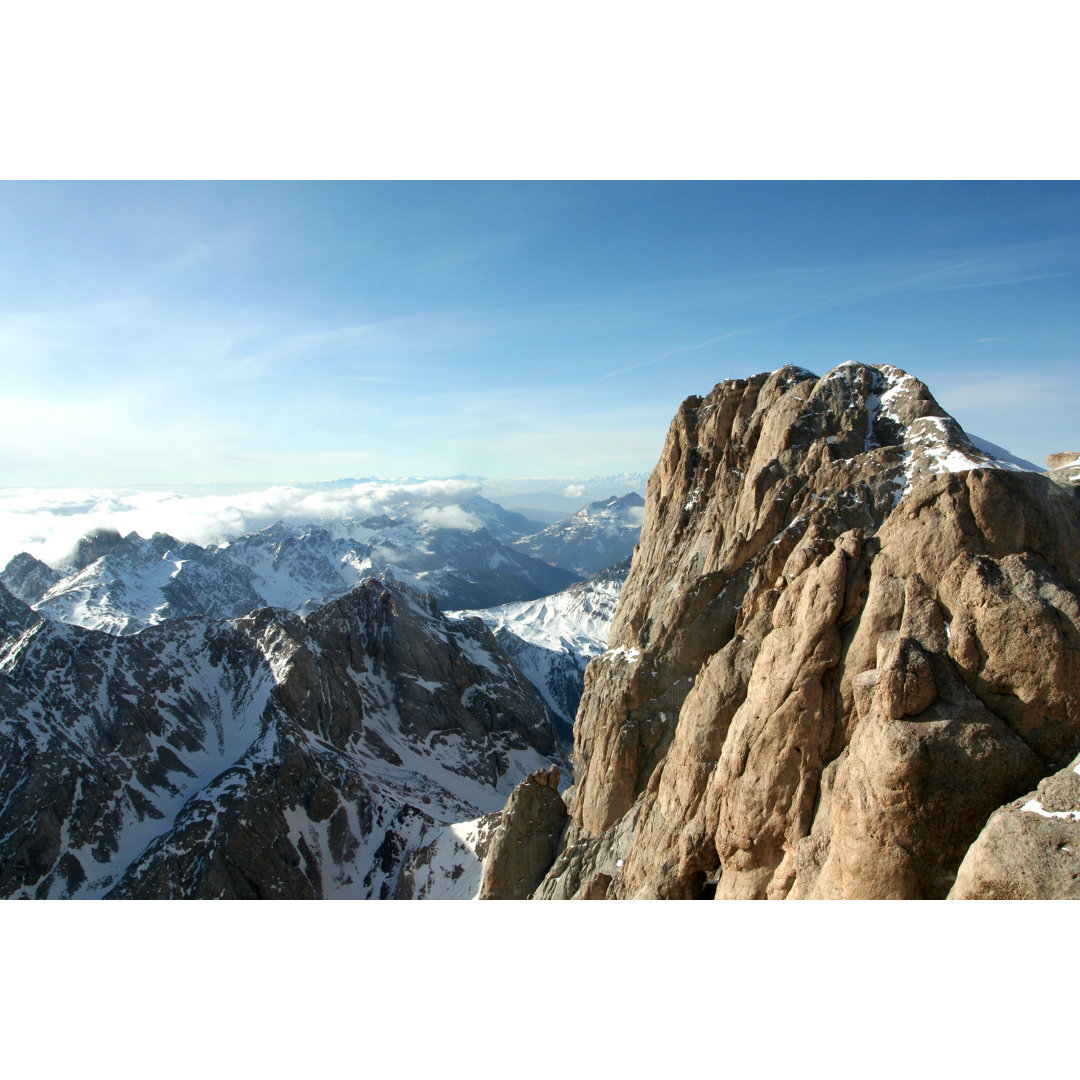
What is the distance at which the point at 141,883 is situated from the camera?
98375mm

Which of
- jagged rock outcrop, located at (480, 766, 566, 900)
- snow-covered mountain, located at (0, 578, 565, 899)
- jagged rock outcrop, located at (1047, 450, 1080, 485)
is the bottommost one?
snow-covered mountain, located at (0, 578, 565, 899)

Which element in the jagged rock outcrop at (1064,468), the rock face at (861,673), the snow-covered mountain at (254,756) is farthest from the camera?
the snow-covered mountain at (254,756)

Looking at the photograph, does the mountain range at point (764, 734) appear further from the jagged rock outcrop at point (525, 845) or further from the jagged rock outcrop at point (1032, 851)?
the jagged rock outcrop at point (525, 845)

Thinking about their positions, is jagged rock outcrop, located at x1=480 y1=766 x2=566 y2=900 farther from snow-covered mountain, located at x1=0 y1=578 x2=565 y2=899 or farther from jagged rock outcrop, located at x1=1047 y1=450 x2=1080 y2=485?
jagged rock outcrop, located at x1=1047 y1=450 x2=1080 y2=485

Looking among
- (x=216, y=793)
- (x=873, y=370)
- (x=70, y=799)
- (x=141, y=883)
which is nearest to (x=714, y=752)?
(x=873, y=370)

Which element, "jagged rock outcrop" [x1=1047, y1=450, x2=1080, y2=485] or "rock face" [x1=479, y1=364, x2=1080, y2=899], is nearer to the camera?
"rock face" [x1=479, y1=364, x2=1080, y2=899]

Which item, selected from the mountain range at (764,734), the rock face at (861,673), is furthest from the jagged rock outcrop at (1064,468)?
the rock face at (861,673)

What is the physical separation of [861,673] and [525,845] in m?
46.0

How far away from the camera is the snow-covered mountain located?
104500 mm

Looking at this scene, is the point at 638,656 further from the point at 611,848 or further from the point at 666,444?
the point at 666,444

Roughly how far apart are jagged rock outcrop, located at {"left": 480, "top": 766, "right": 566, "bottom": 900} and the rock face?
442 inches

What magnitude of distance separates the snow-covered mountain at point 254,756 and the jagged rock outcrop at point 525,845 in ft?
85.9

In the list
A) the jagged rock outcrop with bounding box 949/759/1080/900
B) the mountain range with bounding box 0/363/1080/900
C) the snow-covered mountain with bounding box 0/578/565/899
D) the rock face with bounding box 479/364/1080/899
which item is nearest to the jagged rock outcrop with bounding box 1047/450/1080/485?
the mountain range with bounding box 0/363/1080/900

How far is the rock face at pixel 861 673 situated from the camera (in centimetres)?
1791
